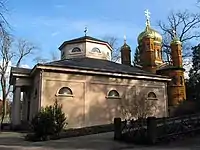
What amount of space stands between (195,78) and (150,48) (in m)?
11.4

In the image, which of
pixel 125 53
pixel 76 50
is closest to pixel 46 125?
pixel 76 50

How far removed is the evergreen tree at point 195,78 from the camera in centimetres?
4660

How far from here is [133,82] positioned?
2934cm

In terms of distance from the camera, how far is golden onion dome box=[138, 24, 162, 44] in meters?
45.3

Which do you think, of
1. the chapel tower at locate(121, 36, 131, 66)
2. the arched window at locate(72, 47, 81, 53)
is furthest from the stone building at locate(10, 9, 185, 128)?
the chapel tower at locate(121, 36, 131, 66)

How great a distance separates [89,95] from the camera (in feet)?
87.9

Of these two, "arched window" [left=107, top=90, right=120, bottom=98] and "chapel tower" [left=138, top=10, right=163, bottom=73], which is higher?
"chapel tower" [left=138, top=10, right=163, bottom=73]

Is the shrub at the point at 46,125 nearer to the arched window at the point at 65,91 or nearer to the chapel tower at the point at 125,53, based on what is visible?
the arched window at the point at 65,91

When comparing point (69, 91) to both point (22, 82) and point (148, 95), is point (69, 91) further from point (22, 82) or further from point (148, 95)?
point (148, 95)

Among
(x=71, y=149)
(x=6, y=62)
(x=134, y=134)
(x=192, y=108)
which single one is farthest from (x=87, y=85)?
(x=6, y=62)

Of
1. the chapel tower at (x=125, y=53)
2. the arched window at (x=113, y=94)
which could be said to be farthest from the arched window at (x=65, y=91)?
the chapel tower at (x=125, y=53)

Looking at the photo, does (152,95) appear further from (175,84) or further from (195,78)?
(195,78)

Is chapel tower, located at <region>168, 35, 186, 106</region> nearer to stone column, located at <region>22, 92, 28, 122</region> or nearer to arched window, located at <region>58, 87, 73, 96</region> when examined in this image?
arched window, located at <region>58, 87, 73, 96</region>

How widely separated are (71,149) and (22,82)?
1718 centimetres
